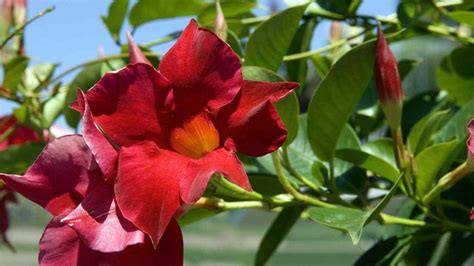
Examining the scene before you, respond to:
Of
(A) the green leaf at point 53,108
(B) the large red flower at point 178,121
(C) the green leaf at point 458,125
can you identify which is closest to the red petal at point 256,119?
(B) the large red flower at point 178,121

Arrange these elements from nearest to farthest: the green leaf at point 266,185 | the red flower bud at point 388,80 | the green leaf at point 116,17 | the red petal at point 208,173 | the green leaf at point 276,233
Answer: the red petal at point 208,173 → the red flower bud at point 388,80 → the green leaf at point 266,185 → the green leaf at point 276,233 → the green leaf at point 116,17

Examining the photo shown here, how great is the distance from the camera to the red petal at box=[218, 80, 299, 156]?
0.41 m

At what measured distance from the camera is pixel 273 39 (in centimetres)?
58

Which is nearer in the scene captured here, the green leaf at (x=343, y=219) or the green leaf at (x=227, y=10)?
the green leaf at (x=343, y=219)

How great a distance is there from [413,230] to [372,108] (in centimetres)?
15

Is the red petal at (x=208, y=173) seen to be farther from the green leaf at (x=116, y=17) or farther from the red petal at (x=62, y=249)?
the green leaf at (x=116, y=17)

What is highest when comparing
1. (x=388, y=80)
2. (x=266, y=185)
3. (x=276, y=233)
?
(x=388, y=80)

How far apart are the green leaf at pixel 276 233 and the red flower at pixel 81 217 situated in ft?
1.00

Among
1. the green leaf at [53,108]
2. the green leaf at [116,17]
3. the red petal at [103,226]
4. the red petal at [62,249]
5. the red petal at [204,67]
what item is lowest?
the green leaf at [53,108]

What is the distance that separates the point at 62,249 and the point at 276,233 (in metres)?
0.38

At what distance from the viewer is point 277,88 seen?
1.38 ft

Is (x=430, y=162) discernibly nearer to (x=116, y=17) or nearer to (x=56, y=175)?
(x=56, y=175)

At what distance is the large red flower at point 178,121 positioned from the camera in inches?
15.6

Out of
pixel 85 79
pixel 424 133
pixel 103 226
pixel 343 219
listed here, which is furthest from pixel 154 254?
pixel 85 79
